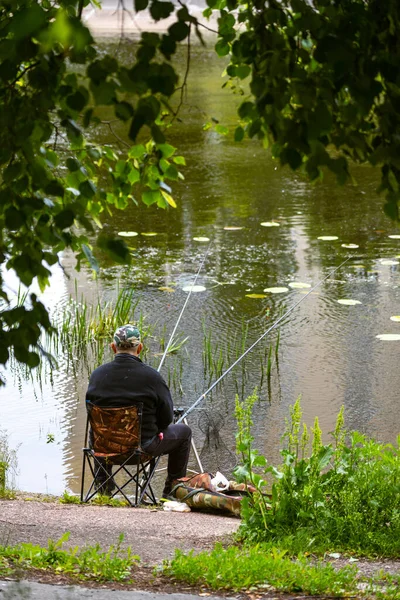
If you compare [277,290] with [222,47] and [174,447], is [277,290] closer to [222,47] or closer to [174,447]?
[174,447]

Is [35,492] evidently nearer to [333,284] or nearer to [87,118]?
[87,118]

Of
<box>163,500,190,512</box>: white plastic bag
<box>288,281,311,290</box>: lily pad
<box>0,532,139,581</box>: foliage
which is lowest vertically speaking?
<box>163,500,190,512</box>: white plastic bag

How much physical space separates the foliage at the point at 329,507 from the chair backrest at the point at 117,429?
957 millimetres

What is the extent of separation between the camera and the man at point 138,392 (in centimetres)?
529

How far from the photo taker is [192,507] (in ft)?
16.9

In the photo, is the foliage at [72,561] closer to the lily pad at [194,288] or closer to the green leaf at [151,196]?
the green leaf at [151,196]

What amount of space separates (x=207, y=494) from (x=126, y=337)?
910 millimetres

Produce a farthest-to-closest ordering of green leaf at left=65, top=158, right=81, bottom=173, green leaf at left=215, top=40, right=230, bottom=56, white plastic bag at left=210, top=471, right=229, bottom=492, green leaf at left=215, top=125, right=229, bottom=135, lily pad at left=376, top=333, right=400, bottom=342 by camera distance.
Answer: lily pad at left=376, top=333, right=400, bottom=342 → white plastic bag at left=210, top=471, right=229, bottom=492 → green leaf at left=215, top=125, right=229, bottom=135 → green leaf at left=215, top=40, right=230, bottom=56 → green leaf at left=65, top=158, right=81, bottom=173

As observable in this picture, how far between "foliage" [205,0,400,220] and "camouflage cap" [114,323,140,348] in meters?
2.93

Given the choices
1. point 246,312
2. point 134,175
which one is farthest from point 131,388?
point 246,312

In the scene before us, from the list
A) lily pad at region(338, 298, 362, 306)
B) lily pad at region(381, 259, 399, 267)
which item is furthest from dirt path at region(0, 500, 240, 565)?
lily pad at region(381, 259, 399, 267)

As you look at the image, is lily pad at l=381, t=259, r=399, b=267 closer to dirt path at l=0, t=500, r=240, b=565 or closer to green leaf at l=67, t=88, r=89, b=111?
dirt path at l=0, t=500, r=240, b=565

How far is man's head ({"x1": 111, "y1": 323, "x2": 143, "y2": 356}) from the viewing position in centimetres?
543

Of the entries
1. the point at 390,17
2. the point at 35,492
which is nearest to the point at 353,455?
the point at 35,492
